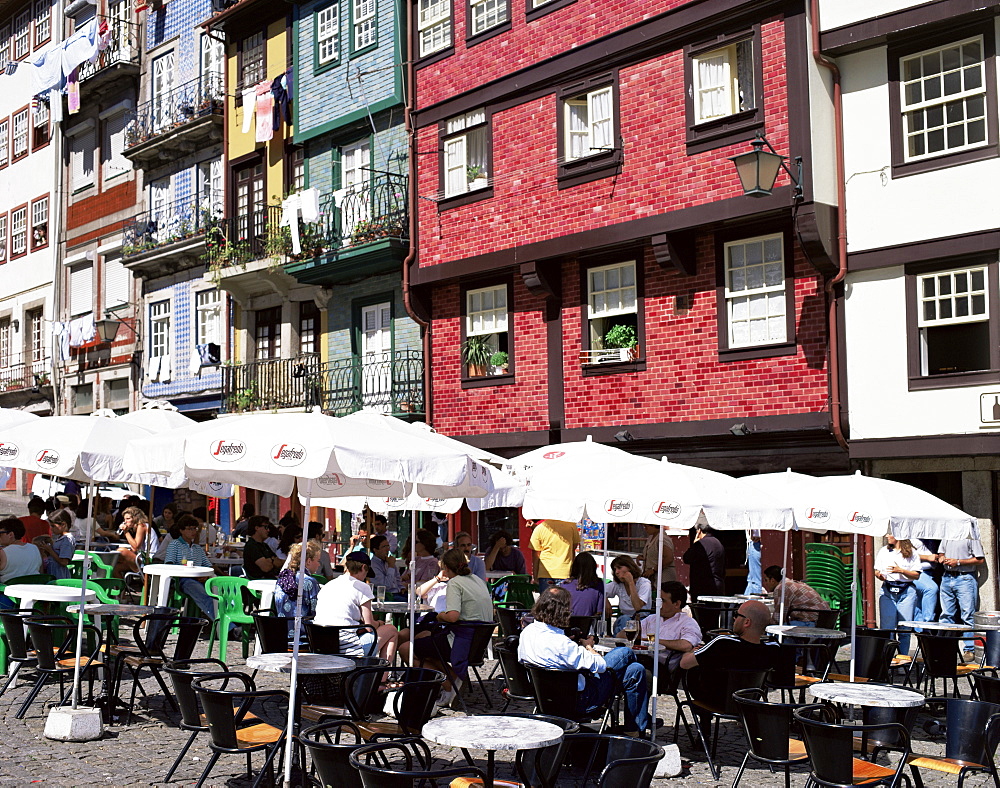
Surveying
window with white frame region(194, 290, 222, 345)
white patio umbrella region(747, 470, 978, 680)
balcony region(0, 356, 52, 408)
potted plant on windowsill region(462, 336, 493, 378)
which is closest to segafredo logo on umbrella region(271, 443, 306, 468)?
white patio umbrella region(747, 470, 978, 680)

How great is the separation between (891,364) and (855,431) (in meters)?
1.06

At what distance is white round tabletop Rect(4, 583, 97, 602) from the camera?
456 inches

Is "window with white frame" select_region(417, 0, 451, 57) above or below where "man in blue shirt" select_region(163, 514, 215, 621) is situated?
above

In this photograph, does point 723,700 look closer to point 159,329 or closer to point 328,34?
point 328,34

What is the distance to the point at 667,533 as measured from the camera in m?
20.0

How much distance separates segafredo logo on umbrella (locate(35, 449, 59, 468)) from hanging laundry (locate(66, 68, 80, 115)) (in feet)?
92.1

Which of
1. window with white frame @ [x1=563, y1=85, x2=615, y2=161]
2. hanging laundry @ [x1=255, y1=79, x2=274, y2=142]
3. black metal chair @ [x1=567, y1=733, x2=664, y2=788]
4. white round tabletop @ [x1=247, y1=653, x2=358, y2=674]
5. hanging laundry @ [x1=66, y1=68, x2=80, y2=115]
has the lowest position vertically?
black metal chair @ [x1=567, y1=733, x2=664, y2=788]

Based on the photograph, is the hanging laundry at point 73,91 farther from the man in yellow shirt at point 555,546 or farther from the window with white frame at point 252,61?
the man in yellow shirt at point 555,546

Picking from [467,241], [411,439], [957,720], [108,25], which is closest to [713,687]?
[957,720]

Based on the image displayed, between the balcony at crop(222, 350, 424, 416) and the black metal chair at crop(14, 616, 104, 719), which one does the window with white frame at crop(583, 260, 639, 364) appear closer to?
the balcony at crop(222, 350, 424, 416)

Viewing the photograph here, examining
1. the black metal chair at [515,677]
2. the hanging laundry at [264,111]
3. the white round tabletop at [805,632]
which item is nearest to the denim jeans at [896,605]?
the white round tabletop at [805,632]

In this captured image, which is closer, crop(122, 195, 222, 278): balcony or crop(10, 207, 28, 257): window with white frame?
crop(122, 195, 222, 278): balcony

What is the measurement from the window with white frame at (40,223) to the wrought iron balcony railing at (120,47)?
18.1 ft

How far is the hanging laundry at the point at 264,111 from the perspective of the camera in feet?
92.7
